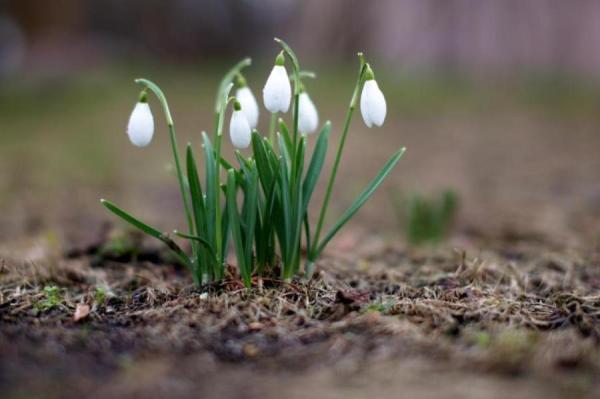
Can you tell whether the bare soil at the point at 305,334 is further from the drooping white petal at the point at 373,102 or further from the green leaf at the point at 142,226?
the drooping white petal at the point at 373,102

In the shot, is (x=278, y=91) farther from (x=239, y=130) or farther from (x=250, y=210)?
(x=250, y=210)

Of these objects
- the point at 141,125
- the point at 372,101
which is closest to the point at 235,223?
the point at 141,125

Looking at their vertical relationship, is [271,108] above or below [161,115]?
below

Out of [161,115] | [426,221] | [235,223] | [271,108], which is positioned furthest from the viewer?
[161,115]

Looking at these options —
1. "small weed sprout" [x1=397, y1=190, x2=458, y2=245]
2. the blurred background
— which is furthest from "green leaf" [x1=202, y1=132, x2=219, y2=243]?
the blurred background

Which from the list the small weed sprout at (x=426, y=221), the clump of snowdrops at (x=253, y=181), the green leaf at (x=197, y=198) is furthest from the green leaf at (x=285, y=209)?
the small weed sprout at (x=426, y=221)

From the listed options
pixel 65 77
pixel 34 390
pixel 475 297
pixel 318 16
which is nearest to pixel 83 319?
pixel 34 390
